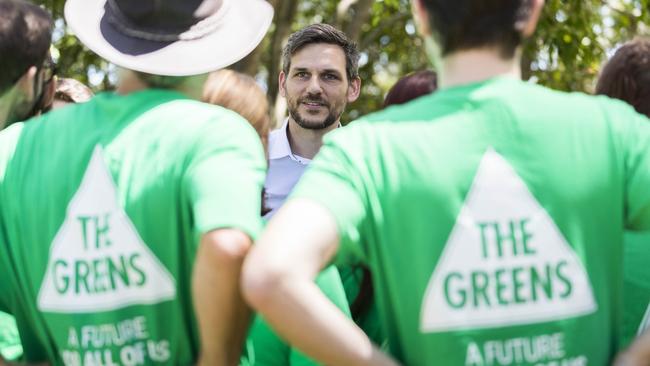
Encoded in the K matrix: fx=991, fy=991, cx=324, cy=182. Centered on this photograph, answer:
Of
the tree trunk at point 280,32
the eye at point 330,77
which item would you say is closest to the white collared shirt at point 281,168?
the eye at point 330,77

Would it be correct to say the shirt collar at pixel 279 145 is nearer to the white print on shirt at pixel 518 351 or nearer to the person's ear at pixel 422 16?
the person's ear at pixel 422 16

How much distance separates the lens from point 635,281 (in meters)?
2.62

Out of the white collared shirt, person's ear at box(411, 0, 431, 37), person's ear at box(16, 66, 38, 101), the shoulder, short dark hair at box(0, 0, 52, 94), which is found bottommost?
the white collared shirt

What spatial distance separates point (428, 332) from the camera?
1.94 m

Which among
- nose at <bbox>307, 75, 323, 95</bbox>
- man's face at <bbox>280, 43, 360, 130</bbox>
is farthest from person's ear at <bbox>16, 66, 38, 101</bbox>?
nose at <bbox>307, 75, 323, 95</bbox>

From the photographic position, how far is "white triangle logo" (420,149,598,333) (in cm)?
191

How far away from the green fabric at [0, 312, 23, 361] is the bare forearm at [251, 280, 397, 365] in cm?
98

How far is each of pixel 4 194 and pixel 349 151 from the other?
0.88 meters

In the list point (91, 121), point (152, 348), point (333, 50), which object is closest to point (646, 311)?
point (152, 348)

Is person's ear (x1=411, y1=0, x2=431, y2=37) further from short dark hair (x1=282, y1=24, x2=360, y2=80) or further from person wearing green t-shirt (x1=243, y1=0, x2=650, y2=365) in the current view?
short dark hair (x1=282, y1=24, x2=360, y2=80)

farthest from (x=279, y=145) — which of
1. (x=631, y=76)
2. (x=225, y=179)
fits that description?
(x=225, y=179)

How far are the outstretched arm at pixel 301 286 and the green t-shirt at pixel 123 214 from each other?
0.21 metres

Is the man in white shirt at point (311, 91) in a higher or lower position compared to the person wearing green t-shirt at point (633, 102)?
lower

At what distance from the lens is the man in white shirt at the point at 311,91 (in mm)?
4621
